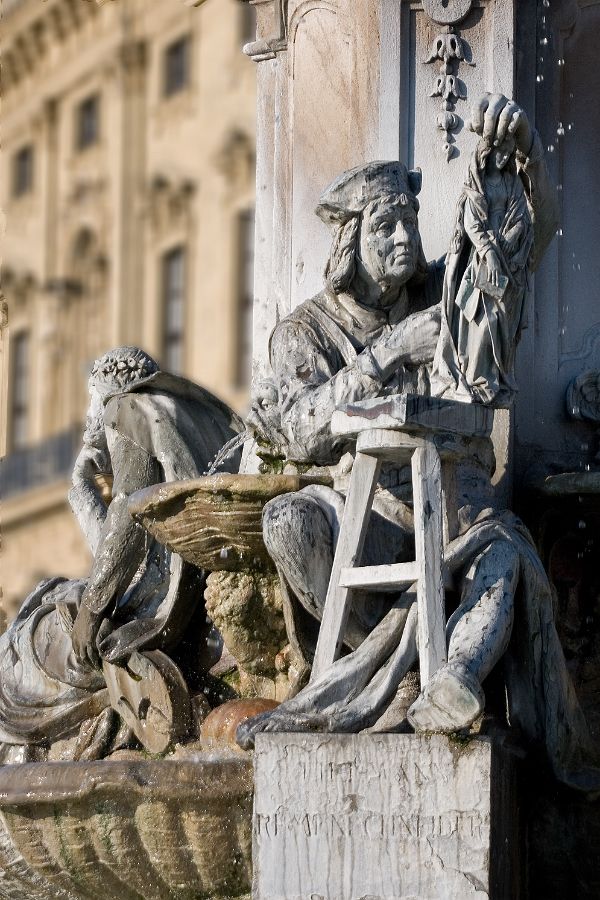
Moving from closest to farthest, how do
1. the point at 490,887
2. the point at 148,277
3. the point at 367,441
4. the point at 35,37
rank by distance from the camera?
1. the point at 490,887
2. the point at 367,441
3. the point at 148,277
4. the point at 35,37

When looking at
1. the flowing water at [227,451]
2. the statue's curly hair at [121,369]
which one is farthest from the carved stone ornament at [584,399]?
the statue's curly hair at [121,369]

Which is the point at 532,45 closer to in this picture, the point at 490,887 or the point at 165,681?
the point at 165,681

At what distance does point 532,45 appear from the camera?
35.7 ft

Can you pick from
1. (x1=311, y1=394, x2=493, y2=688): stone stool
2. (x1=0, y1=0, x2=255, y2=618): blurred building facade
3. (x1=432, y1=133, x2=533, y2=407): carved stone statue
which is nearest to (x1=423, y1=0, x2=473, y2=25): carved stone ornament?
(x1=432, y1=133, x2=533, y2=407): carved stone statue

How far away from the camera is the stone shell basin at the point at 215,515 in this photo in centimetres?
964

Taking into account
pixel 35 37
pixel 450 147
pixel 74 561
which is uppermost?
pixel 35 37

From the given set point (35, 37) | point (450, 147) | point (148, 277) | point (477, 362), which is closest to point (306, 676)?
point (477, 362)

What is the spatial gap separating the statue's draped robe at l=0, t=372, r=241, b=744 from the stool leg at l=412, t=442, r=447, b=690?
161cm

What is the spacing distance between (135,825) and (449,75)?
3.34 meters

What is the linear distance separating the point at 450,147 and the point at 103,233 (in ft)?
134

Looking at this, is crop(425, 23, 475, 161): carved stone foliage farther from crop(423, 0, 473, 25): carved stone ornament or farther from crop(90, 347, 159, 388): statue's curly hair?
crop(90, 347, 159, 388): statue's curly hair

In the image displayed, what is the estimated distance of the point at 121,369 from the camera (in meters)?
11.4

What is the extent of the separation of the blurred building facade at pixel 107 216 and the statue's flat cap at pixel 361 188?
101ft

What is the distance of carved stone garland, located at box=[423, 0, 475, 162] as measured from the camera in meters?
10.7
